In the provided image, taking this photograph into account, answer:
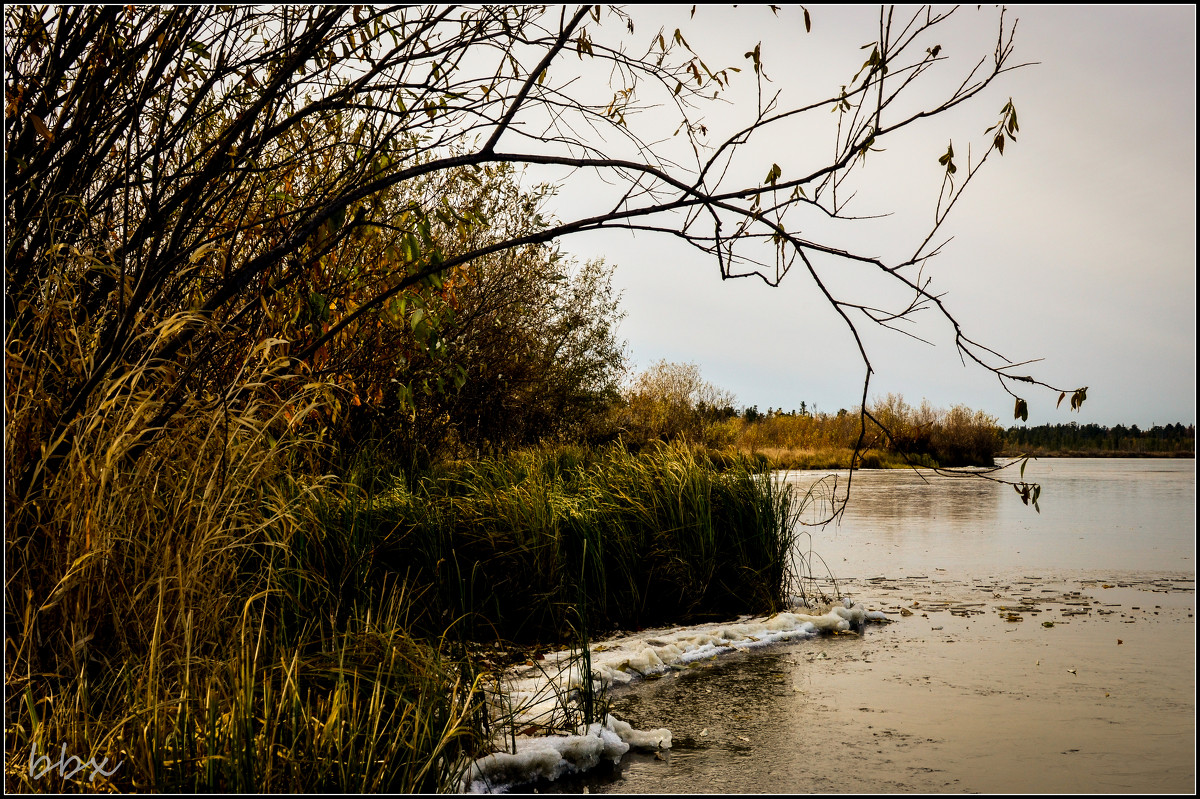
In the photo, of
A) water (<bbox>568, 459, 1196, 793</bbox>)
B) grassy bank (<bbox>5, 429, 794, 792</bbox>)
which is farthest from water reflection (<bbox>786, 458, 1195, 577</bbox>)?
grassy bank (<bbox>5, 429, 794, 792</bbox>)

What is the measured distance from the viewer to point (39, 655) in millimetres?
2818

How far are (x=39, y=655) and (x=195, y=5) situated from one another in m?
2.24

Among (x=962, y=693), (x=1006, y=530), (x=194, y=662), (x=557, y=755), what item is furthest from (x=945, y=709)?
(x=1006, y=530)

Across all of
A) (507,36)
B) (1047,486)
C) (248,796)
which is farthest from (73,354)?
(1047,486)

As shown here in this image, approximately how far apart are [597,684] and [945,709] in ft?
5.35

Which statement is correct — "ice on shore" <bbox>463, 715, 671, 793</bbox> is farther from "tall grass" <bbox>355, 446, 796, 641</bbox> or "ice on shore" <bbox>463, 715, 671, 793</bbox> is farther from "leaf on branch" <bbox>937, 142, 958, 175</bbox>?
"leaf on branch" <bbox>937, 142, 958, 175</bbox>

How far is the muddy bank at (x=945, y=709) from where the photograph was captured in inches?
132

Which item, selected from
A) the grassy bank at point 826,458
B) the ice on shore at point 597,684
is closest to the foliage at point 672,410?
the grassy bank at point 826,458

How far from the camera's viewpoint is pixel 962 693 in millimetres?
4438

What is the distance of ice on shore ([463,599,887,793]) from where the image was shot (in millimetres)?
3311

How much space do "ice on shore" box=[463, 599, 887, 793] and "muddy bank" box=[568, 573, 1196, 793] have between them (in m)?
0.11

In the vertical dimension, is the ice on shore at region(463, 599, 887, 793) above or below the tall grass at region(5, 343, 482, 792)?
below

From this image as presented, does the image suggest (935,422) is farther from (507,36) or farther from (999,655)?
(507,36)

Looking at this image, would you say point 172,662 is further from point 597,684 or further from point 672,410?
point 672,410
